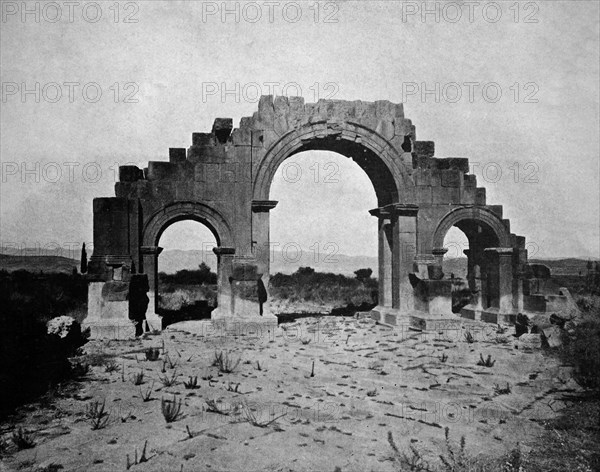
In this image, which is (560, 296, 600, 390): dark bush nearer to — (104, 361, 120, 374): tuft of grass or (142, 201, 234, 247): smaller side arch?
(104, 361, 120, 374): tuft of grass

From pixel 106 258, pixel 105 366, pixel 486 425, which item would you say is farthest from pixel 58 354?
pixel 486 425

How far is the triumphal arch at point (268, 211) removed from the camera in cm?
1245

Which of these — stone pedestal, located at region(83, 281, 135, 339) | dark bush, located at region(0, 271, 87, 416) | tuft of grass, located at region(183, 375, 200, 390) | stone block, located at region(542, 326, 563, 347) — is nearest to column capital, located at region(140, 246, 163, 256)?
stone pedestal, located at region(83, 281, 135, 339)

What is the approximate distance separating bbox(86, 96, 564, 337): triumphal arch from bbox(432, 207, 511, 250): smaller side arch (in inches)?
1.2

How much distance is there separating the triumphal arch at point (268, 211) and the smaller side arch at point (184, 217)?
0.08 ft

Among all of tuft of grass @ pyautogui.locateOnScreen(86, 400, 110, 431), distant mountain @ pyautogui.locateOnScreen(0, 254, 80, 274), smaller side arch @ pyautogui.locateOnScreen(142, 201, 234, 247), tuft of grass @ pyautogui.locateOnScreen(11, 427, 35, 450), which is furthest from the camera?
distant mountain @ pyautogui.locateOnScreen(0, 254, 80, 274)

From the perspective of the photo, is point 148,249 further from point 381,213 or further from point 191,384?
point 381,213

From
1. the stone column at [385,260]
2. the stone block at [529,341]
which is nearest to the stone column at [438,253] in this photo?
the stone column at [385,260]

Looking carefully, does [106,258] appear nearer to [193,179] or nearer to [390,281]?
[193,179]

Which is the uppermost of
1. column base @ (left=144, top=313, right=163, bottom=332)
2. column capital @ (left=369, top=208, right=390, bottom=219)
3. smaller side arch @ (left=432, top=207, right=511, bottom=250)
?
column capital @ (left=369, top=208, right=390, bottom=219)

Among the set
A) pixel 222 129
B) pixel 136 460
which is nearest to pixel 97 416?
pixel 136 460

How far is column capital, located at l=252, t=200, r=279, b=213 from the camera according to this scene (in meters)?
13.1

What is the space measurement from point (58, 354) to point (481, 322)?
10.9m

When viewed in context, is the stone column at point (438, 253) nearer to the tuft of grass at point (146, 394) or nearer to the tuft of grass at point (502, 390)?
the tuft of grass at point (502, 390)
